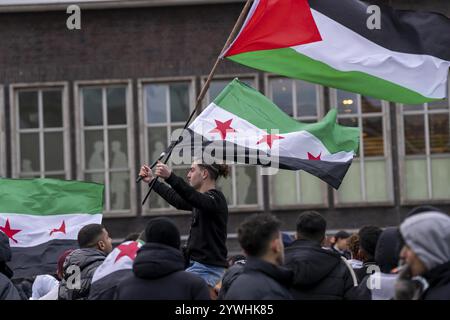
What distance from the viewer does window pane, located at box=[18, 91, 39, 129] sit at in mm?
25172

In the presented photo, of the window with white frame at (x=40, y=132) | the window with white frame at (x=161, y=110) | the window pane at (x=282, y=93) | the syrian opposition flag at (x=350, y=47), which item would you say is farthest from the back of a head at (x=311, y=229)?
the window with white frame at (x=40, y=132)

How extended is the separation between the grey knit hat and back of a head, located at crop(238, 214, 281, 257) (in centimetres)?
101

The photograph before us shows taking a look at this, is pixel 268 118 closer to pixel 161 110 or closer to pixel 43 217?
pixel 43 217

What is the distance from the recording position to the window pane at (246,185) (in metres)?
24.8

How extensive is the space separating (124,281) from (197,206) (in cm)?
208

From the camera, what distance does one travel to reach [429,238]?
610cm

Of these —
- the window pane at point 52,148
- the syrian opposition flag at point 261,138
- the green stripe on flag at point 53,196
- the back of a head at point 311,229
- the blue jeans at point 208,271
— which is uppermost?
the window pane at point 52,148

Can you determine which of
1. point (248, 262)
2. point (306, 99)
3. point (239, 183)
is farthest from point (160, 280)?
point (306, 99)

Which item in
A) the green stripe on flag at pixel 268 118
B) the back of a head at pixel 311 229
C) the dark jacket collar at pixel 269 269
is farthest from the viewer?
the green stripe on flag at pixel 268 118

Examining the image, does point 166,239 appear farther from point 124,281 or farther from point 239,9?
point 239,9

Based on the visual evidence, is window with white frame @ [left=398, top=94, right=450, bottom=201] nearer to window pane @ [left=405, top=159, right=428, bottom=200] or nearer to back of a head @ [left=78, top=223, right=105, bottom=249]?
window pane @ [left=405, top=159, right=428, bottom=200]

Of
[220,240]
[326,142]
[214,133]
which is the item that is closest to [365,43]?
[326,142]

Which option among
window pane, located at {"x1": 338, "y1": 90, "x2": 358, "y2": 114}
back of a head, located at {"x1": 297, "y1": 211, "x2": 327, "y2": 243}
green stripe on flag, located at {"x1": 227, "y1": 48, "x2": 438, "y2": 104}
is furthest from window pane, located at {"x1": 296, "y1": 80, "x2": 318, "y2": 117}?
back of a head, located at {"x1": 297, "y1": 211, "x2": 327, "y2": 243}

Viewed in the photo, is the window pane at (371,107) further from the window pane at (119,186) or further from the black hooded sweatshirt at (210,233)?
the black hooded sweatshirt at (210,233)
